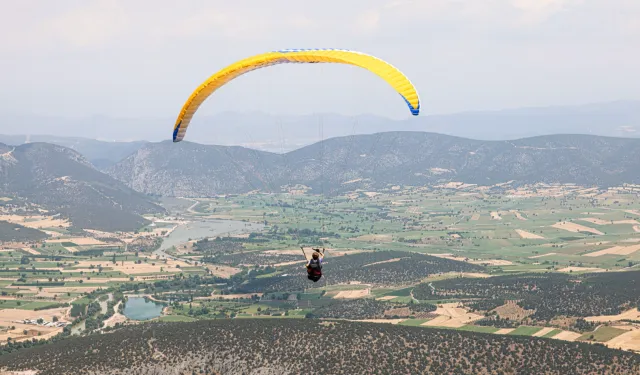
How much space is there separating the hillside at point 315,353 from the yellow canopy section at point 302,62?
32266mm

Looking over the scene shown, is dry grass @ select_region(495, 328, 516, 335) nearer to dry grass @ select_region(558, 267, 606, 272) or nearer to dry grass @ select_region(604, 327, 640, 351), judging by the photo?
dry grass @ select_region(604, 327, 640, 351)

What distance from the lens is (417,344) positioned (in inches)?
3095

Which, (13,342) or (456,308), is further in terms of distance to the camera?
(456,308)

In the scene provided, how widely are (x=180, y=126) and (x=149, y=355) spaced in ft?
114

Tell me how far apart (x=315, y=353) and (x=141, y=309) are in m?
57.4

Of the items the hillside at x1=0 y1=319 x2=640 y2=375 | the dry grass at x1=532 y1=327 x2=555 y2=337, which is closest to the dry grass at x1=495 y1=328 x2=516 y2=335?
the dry grass at x1=532 y1=327 x2=555 y2=337

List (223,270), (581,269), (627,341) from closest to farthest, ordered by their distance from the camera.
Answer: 1. (627,341)
2. (581,269)
3. (223,270)

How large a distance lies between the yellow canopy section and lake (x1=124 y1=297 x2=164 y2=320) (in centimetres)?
7333

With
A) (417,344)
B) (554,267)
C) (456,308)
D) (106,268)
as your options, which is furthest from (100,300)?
(554,267)

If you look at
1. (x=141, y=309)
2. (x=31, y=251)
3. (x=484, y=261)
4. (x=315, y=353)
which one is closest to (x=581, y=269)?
(x=484, y=261)

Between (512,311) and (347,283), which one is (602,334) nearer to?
(512,311)

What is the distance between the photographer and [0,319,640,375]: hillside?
73.5 m

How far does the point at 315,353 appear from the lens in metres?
76.5

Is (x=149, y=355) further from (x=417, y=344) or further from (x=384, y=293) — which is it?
(x=384, y=293)
